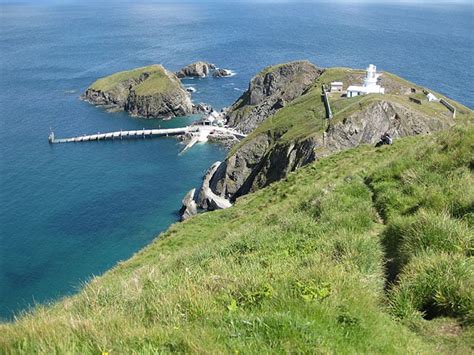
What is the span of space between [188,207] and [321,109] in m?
27.2

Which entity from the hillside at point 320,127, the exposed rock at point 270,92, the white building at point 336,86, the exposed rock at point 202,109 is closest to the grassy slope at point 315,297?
the hillside at point 320,127

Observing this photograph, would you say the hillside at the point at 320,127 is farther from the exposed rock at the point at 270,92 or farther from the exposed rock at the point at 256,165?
the exposed rock at the point at 270,92

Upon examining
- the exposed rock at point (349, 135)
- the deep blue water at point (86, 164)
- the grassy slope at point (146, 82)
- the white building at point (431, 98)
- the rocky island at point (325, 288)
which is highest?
the rocky island at point (325, 288)

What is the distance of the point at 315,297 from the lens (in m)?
6.68

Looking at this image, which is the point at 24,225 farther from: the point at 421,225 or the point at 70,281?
the point at 421,225

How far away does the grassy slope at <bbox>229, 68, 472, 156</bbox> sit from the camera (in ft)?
202

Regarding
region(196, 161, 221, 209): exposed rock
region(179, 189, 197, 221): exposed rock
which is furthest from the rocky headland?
region(179, 189, 197, 221): exposed rock

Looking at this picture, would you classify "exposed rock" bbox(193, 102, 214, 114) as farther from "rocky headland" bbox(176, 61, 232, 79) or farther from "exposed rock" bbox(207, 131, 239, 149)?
"rocky headland" bbox(176, 61, 232, 79)

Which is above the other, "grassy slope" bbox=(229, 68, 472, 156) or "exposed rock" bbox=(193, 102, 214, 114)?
"grassy slope" bbox=(229, 68, 472, 156)

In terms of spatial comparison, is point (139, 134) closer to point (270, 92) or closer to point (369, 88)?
point (270, 92)

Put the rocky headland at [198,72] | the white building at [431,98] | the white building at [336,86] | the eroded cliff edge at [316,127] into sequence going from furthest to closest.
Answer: the rocky headland at [198,72]
the white building at [336,86]
the white building at [431,98]
the eroded cliff edge at [316,127]

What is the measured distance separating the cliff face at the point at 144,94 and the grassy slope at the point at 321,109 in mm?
43701

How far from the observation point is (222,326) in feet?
19.8

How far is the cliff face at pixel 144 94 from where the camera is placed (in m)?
119
